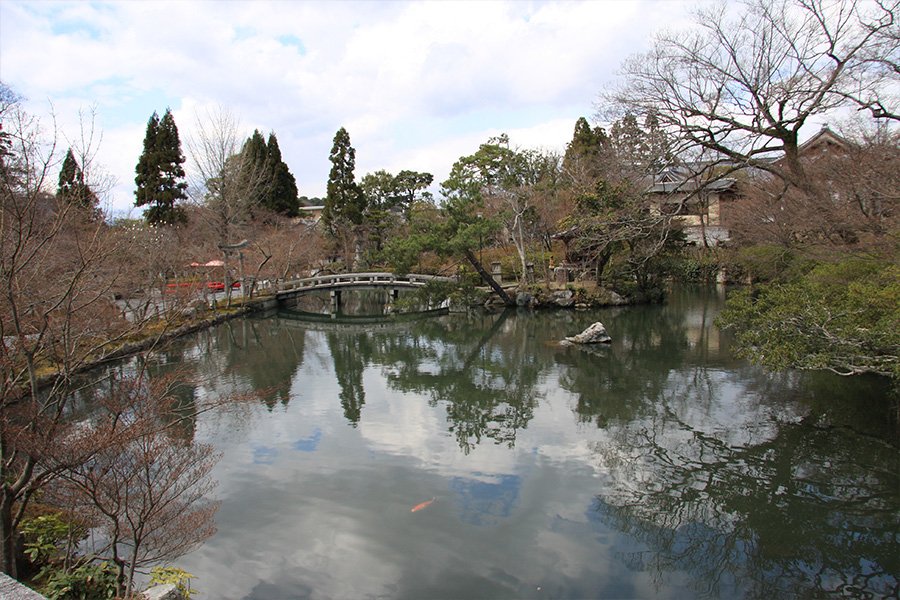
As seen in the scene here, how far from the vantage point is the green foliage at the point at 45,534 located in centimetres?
419

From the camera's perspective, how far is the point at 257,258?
22234 mm

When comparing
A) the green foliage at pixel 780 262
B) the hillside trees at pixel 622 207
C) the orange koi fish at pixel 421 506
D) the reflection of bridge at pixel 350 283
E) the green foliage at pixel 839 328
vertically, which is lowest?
the orange koi fish at pixel 421 506

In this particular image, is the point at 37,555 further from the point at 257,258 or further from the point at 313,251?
the point at 313,251

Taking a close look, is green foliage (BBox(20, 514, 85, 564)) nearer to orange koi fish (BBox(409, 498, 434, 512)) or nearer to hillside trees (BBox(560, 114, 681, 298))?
orange koi fish (BBox(409, 498, 434, 512))

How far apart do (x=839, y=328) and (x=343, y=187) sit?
24450mm

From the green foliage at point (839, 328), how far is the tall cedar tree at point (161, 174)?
2427 cm

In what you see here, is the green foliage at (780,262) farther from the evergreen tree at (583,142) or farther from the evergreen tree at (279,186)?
the evergreen tree at (279,186)

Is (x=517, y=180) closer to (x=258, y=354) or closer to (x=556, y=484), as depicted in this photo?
(x=258, y=354)

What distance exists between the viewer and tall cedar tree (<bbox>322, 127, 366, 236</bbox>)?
27.6m

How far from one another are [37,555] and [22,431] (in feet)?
4.46

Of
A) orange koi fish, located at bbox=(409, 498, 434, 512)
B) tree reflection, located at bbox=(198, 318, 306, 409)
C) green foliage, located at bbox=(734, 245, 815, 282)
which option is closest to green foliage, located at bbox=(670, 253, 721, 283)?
green foliage, located at bbox=(734, 245, 815, 282)

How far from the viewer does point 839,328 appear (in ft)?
20.7

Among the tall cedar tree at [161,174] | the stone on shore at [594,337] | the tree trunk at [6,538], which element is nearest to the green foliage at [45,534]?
the tree trunk at [6,538]

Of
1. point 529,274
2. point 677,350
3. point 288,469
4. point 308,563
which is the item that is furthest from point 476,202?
point 308,563
